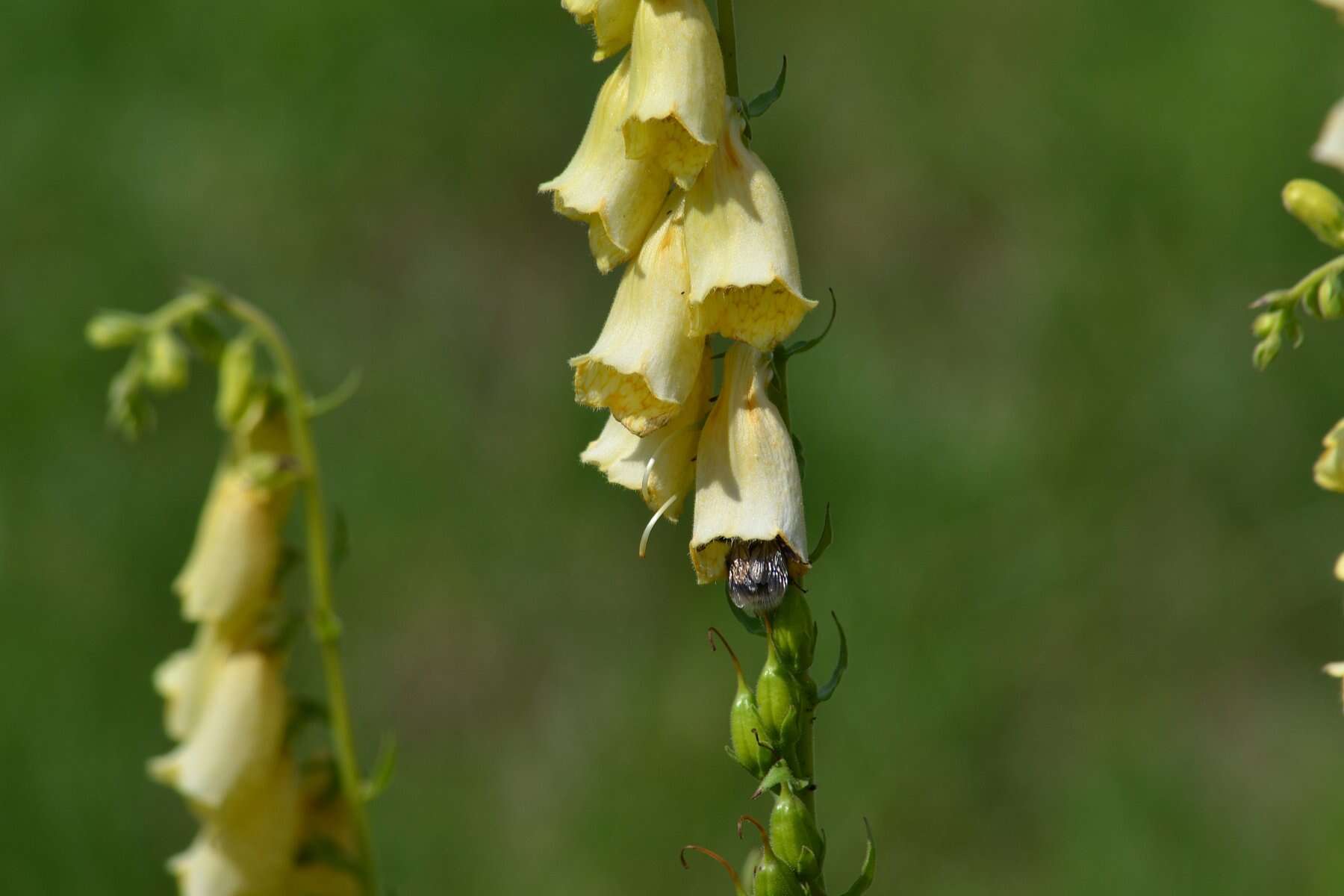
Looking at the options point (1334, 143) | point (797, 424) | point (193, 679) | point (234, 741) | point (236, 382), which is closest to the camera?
point (1334, 143)

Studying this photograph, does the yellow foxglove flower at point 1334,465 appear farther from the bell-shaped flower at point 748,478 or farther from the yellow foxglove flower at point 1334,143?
the bell-shaped flower at point 748,478

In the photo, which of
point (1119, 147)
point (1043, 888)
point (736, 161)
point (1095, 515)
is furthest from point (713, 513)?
point (1119, 147)

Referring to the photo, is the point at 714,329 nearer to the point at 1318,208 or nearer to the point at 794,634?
the point at 794,634

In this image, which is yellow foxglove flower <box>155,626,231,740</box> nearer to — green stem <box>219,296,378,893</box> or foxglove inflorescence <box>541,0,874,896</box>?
green stem <box>219,296,378,893</box>

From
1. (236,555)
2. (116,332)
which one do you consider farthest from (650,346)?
(116,332)

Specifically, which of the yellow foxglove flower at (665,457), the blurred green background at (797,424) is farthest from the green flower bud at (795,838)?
the blurred green background at (797,424)
